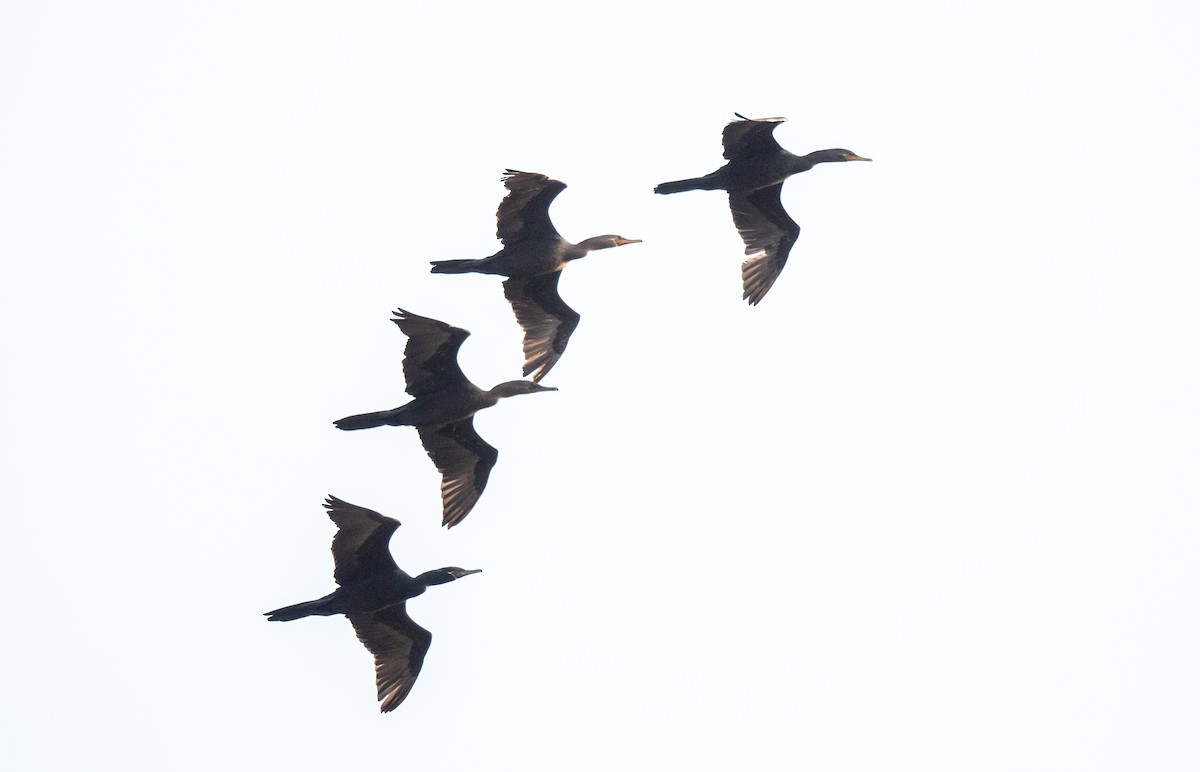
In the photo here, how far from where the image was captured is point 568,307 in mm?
22438

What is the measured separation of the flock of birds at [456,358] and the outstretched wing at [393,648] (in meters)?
0.01

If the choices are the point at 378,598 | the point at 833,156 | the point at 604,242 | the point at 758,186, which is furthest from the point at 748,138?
the point at 378,598

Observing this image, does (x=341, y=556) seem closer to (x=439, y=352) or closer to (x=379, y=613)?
(x=379, y=613)

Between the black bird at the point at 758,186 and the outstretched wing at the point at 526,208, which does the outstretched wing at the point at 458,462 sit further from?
the black bird at the point at 758,186

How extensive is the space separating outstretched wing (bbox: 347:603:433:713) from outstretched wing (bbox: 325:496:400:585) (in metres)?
0.71

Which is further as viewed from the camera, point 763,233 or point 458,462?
point 763,233

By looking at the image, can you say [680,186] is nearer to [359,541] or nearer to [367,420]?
[367,420]

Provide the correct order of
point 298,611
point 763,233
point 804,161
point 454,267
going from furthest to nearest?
point 763,233, point 804,161, point 454,267, point 298,611

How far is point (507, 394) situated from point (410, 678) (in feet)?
11.5

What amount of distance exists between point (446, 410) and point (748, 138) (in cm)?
501

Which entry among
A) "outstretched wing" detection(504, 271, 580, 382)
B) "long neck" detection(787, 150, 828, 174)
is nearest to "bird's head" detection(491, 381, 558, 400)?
"outstretched wing" detection(504, 271, 580, 382)

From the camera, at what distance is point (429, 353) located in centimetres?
2045

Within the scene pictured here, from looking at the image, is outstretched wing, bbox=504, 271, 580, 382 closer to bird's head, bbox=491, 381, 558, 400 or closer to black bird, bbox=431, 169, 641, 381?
black bird, bbox=431, 169, 641, 381

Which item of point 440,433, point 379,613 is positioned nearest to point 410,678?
point 379,613
